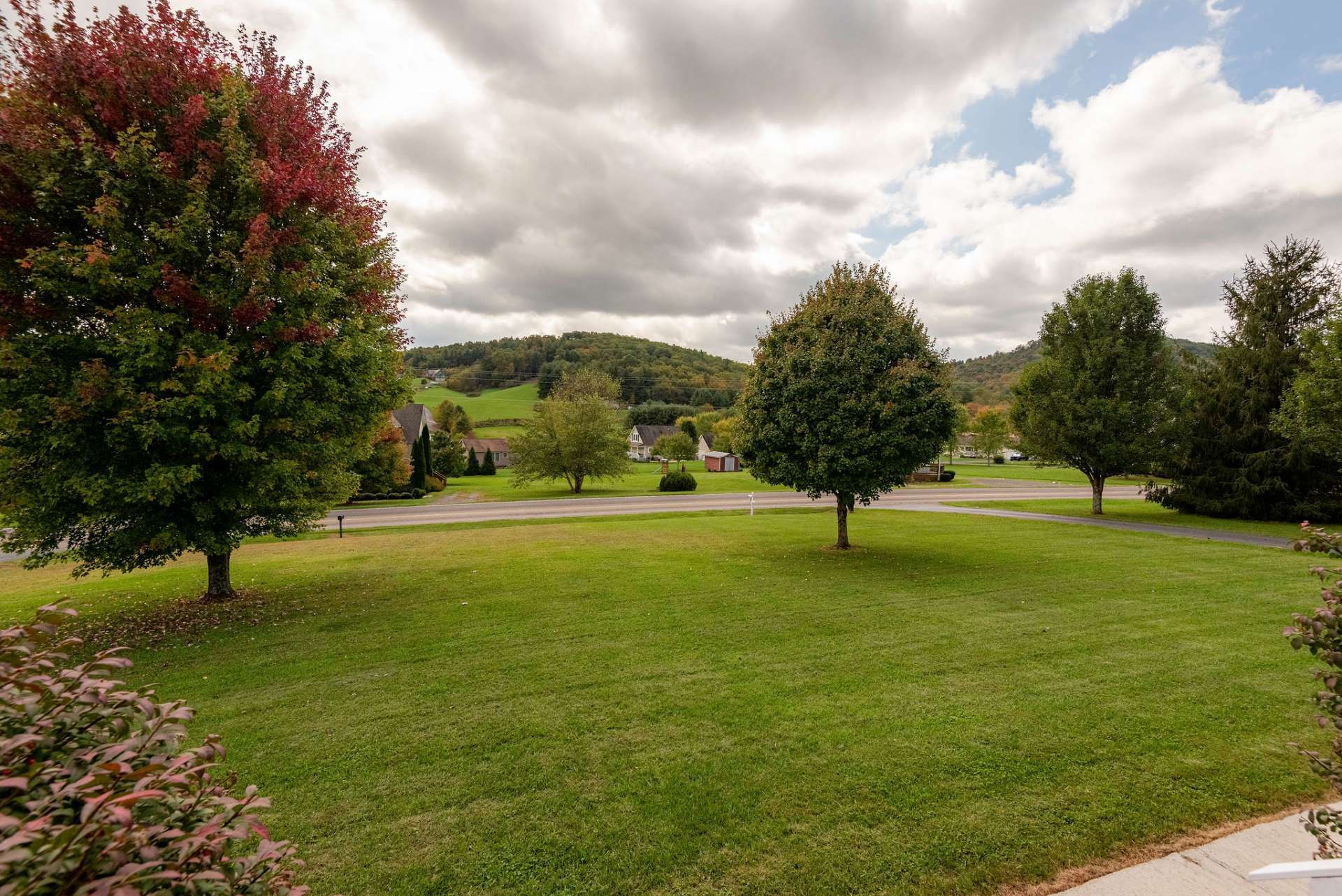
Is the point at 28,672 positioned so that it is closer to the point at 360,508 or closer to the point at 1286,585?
the point at 1286,585

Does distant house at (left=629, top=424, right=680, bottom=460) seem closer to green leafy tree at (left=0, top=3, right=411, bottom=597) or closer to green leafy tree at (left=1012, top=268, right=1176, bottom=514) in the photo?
green leafy tree at (left=1012, top=268, right=1176, bottom=514)

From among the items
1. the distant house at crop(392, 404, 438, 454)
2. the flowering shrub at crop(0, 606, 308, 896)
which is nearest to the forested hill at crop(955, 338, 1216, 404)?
the distant house at crop(392, 404, 438, 454)

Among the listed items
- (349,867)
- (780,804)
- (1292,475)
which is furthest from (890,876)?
(1292,475)

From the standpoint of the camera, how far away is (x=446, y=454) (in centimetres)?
4519

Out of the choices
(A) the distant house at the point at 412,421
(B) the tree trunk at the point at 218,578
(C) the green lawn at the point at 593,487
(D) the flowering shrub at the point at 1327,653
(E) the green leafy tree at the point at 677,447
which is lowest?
(C) the green lawn at the point at 593,487

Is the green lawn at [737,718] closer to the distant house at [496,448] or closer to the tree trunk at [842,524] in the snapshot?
the tree trunk at [842,524]

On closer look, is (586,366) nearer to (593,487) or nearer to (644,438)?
(644,438)

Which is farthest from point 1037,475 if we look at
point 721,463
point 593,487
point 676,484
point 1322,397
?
point 593,487

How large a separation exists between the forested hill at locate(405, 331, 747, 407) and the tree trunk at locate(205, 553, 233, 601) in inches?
3559

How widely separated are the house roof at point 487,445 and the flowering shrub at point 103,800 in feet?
232

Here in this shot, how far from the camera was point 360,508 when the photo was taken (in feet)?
94.6

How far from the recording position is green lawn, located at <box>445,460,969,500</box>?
3488 cm

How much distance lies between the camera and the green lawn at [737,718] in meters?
3.78

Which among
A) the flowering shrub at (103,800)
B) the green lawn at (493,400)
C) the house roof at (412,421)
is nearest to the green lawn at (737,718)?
the flowering shrub at (103,800)
